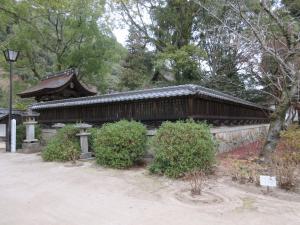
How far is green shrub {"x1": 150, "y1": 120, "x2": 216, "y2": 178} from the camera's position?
7.89 metres

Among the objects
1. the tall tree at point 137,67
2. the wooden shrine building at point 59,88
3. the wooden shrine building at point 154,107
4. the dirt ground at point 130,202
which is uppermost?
the tall tree at point 137,67

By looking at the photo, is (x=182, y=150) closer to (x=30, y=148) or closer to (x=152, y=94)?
(x=152, y=94)

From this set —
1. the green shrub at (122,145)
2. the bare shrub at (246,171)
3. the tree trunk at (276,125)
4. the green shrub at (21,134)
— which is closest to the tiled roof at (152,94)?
the green shrub at (122,145)

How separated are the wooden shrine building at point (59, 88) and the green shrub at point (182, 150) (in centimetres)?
959

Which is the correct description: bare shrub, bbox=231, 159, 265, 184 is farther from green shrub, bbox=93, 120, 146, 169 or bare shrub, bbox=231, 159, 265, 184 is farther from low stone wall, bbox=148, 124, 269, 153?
green shrub, bbox=93, 120, 146, 169

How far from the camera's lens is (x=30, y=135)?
14.5m

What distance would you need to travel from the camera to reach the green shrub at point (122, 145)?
928cm

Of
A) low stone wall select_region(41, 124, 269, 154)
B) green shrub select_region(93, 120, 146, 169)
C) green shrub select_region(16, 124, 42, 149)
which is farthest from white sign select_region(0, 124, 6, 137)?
green shrub select_region(93, 120, 146, 169)

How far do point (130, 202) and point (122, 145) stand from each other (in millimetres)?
3506

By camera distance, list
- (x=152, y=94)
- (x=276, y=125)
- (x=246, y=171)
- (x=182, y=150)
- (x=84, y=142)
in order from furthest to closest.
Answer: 1. (x=84, y=142)
2. (x=152, y=94)
3. (x=276, y=125)
4. (x=246, y=171)
5. (x=182, y=150)

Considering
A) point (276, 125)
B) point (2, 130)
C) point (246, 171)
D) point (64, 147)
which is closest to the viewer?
point (246, 171)

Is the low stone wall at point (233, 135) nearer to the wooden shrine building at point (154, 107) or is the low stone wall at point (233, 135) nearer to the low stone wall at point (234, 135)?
the low stone wall at point (234, 135)

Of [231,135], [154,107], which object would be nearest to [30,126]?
[154,107]

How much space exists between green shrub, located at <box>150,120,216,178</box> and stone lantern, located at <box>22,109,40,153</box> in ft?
27.2
